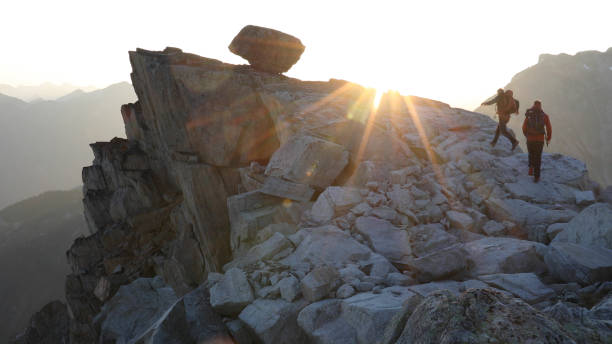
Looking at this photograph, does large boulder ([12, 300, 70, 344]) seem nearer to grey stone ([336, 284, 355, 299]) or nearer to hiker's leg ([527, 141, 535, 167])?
grey stone ([336, 284, 355, 299])

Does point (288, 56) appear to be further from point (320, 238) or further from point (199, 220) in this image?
point (320, 238)

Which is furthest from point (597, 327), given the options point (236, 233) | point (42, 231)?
point (42, 231)

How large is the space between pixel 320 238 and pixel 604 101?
433ft

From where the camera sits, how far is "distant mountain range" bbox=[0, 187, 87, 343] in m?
52.7

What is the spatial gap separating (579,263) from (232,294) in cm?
556

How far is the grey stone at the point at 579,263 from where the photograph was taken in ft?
14.2

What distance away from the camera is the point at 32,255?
61625 mm

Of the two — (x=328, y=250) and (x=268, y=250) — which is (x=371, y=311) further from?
(x=268, y=250)

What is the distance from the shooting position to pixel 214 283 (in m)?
6.00

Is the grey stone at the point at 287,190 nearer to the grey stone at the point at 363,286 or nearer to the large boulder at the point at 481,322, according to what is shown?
the grey stone at the point at 363,286

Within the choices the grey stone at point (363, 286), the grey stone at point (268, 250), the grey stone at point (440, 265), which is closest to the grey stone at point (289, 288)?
the grey stone at point (363, 286)

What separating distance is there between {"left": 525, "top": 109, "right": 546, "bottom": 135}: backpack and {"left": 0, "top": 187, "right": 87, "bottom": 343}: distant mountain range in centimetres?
6302

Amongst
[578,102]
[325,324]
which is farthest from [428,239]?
[578,102]

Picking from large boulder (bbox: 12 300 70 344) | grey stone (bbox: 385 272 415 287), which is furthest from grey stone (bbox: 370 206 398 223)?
large boulder (bbox: 12 300 70 344)
